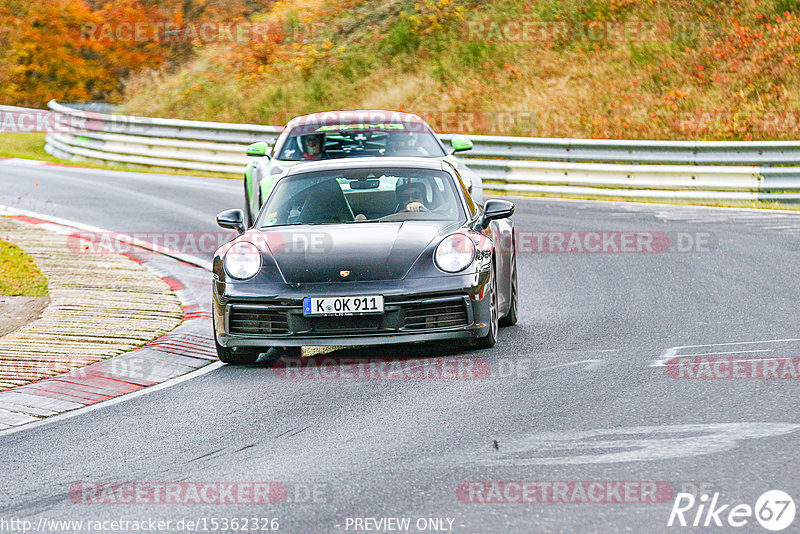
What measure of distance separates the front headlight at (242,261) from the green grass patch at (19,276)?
11.1 feet

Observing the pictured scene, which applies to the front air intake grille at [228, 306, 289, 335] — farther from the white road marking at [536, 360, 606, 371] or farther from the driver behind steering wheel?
the white road marking at [536, 360, 606, 371]

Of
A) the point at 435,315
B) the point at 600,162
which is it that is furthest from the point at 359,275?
the point at 600,162

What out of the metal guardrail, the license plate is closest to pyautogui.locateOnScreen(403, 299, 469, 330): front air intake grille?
the license plate

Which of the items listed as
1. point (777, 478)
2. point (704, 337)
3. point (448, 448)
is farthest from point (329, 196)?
point (777, 478)

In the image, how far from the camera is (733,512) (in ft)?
15.2

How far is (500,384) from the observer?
7.31 metres

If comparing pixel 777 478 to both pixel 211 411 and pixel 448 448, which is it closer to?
pixel 448 448

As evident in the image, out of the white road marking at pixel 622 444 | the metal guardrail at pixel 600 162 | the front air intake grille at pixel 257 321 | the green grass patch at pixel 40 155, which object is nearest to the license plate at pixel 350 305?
the front air intake grille at pixel 257 321

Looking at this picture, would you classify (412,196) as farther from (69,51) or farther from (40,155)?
(69,51)

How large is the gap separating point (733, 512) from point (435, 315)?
3513 millimetres

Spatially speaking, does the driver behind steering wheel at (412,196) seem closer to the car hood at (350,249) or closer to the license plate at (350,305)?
the car hood at (350,249)

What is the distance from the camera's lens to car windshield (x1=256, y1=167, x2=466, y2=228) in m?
8.94

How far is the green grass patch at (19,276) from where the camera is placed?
1112 cm

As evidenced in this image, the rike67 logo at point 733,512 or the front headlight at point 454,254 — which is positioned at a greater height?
the front headlight at point 454,254
